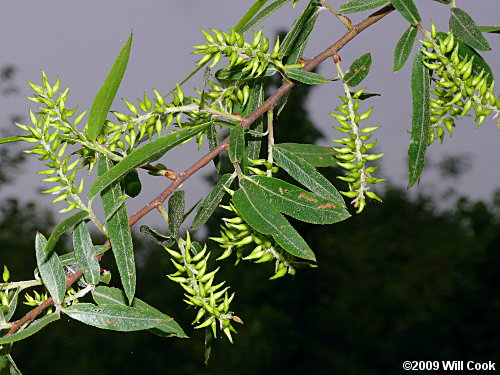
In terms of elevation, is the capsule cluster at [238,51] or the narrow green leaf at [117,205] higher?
the capsule cluster at [238,51]

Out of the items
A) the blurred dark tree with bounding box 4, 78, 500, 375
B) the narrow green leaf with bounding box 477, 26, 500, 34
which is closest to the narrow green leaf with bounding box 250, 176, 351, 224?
the narrow green leaf with bounding box 477, 26, 500, 34

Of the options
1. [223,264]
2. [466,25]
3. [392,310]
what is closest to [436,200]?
[392,310]

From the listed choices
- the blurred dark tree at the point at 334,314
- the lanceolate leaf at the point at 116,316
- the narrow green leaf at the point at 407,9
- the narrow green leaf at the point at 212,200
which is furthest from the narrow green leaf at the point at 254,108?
the blurred dark tree at the point at 334,314

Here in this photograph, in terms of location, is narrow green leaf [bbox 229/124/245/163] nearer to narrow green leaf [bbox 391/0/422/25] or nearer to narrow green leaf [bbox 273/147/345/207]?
narrow green leaf [bbox 273/147/345/207]

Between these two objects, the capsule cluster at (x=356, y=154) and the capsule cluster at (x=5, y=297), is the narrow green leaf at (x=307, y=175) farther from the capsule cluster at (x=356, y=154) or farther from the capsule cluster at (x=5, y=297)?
the capsule cluster at (x=5, y=297)

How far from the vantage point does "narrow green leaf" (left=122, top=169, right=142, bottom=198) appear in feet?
A: 2.95

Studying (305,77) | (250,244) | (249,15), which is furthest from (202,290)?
(249,15)

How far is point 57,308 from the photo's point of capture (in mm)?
744

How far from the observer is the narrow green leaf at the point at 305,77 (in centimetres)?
81

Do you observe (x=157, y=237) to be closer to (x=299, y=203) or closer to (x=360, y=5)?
(x=299, y=203)

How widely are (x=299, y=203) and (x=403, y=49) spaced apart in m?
0.32

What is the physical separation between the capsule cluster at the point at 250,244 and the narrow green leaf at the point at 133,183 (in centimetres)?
19

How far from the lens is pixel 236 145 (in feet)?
2.57

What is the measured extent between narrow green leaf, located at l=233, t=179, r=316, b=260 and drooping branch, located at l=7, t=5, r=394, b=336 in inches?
3.0
